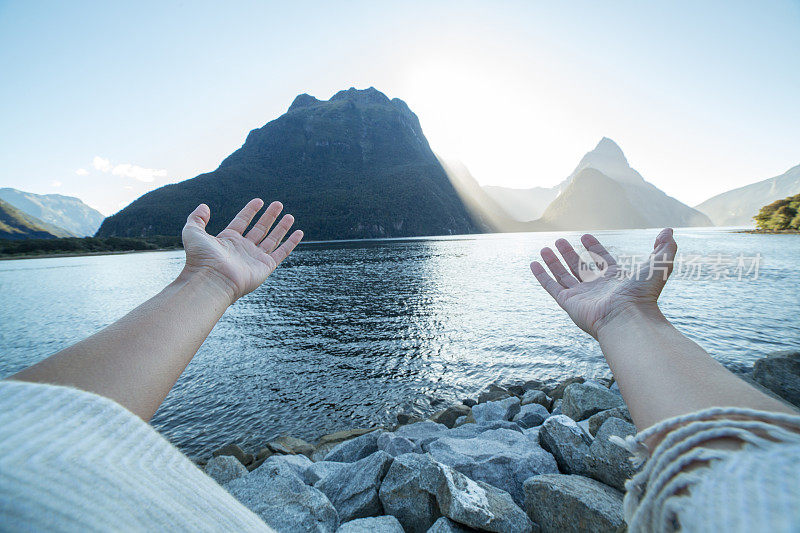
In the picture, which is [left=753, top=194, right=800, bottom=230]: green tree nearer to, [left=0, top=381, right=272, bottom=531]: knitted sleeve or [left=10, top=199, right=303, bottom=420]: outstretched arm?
[left=10, top=199, right=303, bottom=420]: outstretched arm

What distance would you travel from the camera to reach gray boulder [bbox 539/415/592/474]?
15.4 ft

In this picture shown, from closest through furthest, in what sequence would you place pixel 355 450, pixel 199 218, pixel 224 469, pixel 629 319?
pixel 629 319, pixel 199 218, pixel 224 469, pixel 355 450

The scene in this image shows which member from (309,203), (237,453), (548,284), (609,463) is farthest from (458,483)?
(309,203)

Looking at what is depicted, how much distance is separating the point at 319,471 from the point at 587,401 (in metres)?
5.72

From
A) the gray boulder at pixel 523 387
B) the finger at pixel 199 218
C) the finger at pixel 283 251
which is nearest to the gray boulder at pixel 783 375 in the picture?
the gray boulder at pixel 523 387

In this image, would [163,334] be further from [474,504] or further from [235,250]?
[474,504]

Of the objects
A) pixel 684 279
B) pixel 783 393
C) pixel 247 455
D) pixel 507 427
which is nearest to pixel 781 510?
pixel 507 427

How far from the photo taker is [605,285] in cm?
296

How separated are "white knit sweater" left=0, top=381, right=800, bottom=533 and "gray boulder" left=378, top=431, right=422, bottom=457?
5.28 m

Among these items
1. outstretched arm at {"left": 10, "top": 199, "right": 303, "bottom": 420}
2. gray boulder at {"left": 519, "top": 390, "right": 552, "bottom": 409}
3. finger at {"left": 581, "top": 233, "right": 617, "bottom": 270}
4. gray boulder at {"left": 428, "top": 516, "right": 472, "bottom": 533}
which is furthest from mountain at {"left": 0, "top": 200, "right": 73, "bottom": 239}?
Answer: finger at {"left": 581, "top": 233, "right": 617, "bottom": 270}

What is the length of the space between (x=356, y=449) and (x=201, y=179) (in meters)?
186

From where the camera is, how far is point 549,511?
3.49m

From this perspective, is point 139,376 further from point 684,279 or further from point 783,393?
point 684,279

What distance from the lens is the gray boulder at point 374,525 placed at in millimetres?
3629
